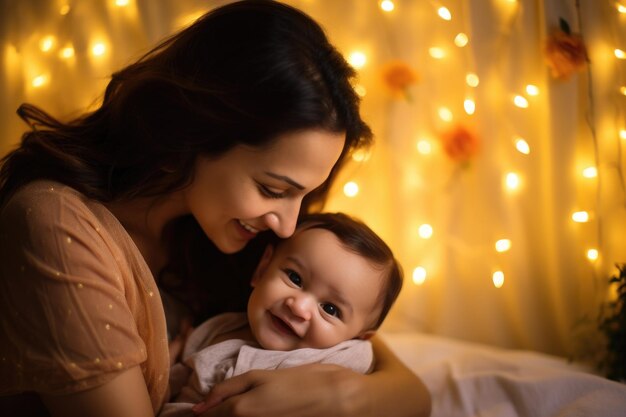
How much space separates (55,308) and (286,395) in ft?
1.57

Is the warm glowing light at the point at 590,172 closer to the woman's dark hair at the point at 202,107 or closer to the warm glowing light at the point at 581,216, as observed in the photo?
the warm glowing light at the point at 581,216

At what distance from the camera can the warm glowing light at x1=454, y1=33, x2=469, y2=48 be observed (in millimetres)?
1697

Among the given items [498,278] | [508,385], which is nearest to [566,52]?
[498,278]

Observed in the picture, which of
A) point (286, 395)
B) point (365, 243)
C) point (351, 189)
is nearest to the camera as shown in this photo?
point (286, 395)

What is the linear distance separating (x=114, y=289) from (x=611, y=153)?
1424mm

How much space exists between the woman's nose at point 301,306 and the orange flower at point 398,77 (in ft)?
2.61

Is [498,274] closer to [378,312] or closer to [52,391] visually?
[378,312]

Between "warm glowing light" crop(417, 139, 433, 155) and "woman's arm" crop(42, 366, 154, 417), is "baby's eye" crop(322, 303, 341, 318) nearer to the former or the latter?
"woman's arm" crop(42, 366, 154, 417)

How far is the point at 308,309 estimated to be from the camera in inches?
50.1

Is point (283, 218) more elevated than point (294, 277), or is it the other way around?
point (283, 218)

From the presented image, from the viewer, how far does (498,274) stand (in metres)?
1.76

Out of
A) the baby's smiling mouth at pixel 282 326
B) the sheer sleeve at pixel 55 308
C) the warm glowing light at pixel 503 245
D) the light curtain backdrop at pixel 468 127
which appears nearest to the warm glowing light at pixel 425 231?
the light curtain backdrop at pixel 468 127

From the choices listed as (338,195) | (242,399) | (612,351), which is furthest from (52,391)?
(612,351)

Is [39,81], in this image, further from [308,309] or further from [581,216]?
[581,216]
